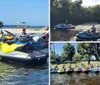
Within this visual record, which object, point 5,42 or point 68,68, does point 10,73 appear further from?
point 68,68

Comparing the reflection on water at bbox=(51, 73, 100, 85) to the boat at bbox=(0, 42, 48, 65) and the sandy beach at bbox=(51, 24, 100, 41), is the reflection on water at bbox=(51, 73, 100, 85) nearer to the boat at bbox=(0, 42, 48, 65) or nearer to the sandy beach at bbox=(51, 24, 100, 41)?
the boat at bbox=(0, 42, 48, 65)

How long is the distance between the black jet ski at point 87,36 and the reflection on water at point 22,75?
20.5 inches

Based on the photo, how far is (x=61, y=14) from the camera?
3.15m

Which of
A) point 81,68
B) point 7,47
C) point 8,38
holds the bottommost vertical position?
point 81,68

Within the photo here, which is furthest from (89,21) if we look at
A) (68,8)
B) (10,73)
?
(10,73)

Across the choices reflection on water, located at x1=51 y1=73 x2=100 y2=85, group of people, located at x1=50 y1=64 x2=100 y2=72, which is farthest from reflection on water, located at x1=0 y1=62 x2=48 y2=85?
group of people, located at x1=50 y1=64 x2=100 y2=72

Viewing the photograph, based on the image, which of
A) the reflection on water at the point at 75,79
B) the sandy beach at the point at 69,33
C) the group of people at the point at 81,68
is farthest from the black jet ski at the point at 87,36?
the reflection on water at the point at 75,79

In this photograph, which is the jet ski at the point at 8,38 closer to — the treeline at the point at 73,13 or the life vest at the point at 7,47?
the life vest at the point at 7,47

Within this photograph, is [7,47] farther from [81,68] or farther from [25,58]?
[81,68]

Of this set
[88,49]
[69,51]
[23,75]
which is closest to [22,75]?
[23,75]

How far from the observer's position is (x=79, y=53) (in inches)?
127

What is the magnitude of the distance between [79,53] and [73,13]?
47cm

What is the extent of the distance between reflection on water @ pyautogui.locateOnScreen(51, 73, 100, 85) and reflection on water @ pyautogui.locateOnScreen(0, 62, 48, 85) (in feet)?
0.40

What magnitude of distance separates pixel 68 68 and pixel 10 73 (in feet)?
2.20
